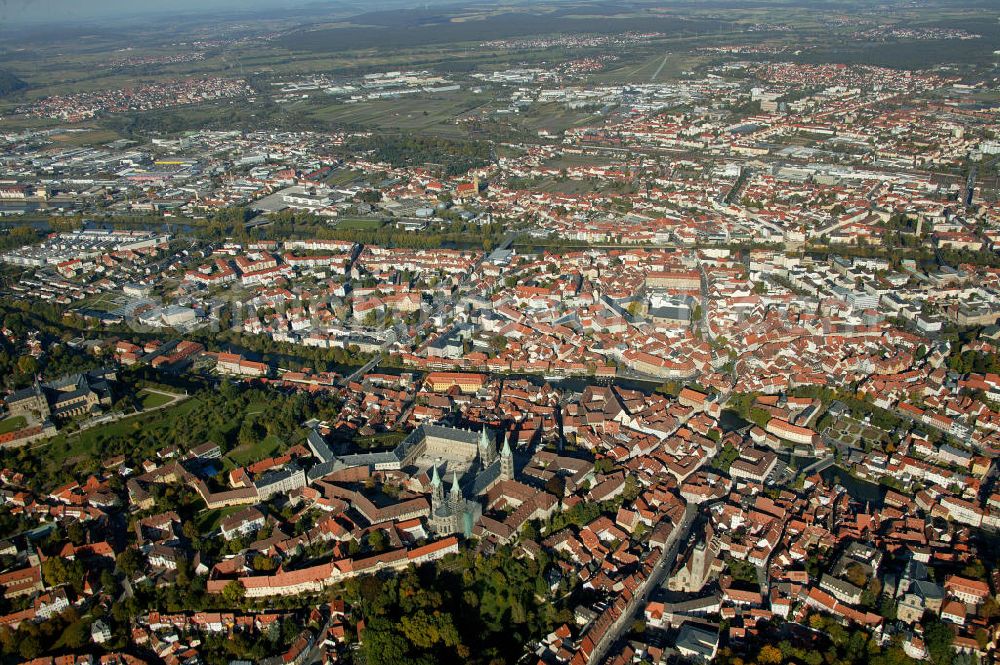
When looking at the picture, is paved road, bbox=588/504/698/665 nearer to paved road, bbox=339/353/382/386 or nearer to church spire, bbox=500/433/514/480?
church spire, bbox=500/433/514/480

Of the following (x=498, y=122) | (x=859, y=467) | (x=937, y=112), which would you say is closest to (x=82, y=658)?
(x=859, y=467)

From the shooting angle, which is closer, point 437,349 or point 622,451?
point 622,451

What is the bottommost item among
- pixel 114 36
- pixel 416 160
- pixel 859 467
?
pixel 859 467

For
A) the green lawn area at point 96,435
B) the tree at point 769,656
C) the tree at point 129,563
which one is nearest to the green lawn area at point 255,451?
the green lawn area at point 96,435

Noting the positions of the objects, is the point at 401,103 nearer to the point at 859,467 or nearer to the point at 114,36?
the point at 859,467

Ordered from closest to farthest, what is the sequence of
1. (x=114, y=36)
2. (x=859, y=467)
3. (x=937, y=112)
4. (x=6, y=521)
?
(x=6, y=521) < (x=859, y=467) < (x=937, y=112) < (x=114, y=36)

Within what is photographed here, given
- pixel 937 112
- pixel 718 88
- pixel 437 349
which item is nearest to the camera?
pixel 437 349
